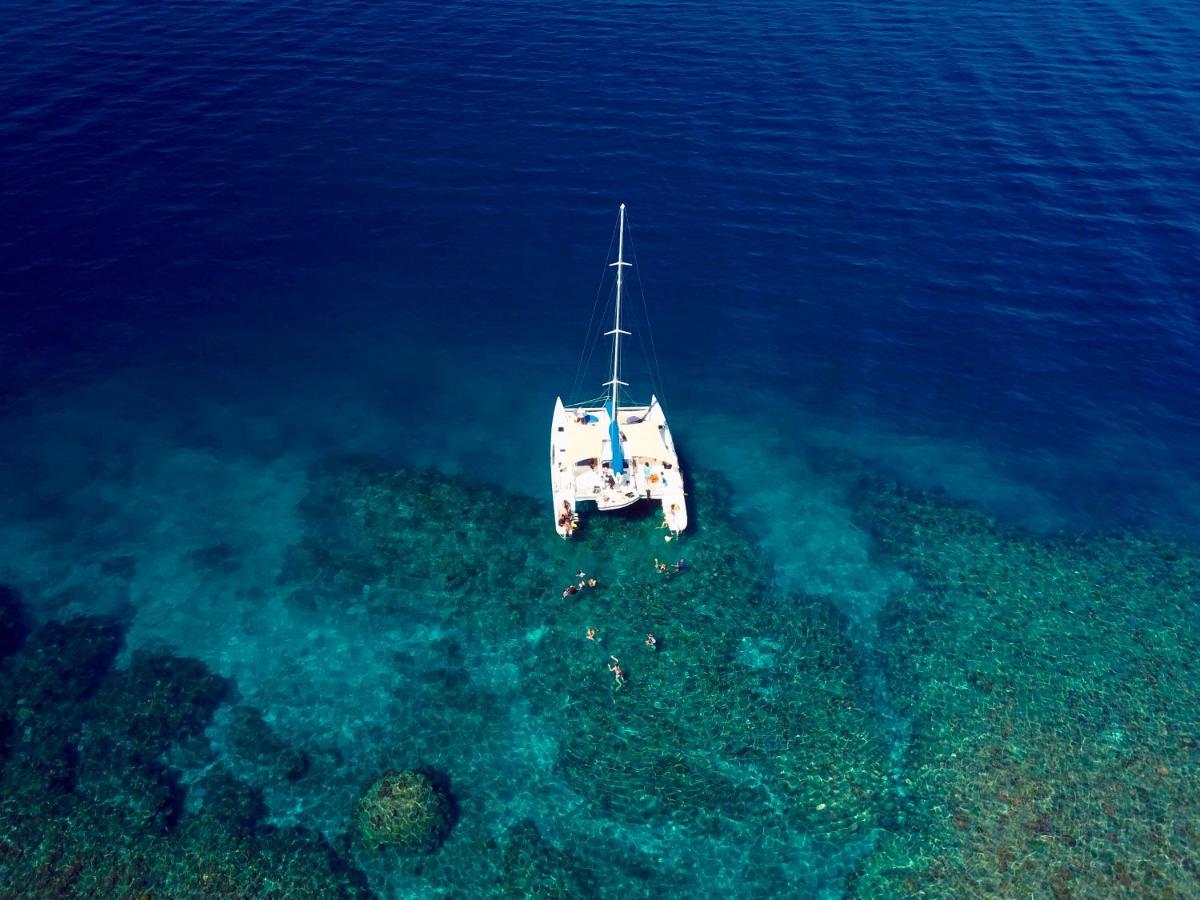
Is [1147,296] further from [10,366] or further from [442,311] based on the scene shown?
[10,366]

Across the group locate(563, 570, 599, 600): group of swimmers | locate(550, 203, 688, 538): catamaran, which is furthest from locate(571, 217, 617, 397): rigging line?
locate(563, 570, 599, 600): group of swimmers

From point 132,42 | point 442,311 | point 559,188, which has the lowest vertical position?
point 442,311

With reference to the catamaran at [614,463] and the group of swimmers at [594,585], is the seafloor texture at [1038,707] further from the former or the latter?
the catamaran at [614,463]

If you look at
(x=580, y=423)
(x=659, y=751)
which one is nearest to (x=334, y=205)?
(x=580, y=423)

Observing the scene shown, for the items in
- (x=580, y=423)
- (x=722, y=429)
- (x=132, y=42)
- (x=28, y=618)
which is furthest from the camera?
(x=132, y=42)

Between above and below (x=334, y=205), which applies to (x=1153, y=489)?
below

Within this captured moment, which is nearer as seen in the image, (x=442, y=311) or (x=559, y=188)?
(x=442, y=311)
